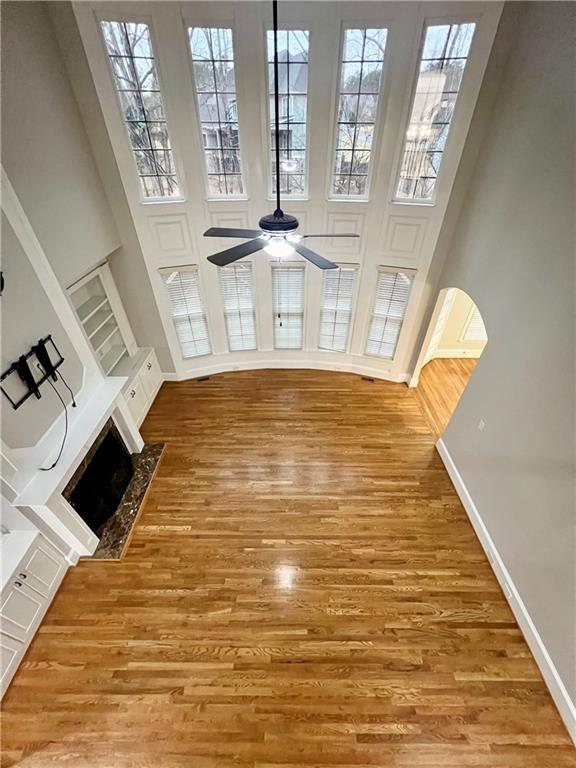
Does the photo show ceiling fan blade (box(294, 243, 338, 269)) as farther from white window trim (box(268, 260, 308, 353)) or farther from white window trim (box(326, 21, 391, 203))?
white window trim (box(268, 260, 308, 353))

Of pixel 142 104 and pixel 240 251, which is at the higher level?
pixel 142 104

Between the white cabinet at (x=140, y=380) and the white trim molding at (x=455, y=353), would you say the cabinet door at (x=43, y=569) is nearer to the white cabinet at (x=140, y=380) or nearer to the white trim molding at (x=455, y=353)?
the white cabinet at (x=140, y=380)

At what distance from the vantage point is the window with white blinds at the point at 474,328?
6.42 m

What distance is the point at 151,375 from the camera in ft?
18.9

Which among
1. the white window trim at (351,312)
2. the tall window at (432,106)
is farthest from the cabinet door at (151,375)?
the tall window at (432,106)

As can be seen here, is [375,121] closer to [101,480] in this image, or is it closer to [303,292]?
[303,292]

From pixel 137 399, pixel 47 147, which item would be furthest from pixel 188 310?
pixel 47 147

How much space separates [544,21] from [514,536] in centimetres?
483

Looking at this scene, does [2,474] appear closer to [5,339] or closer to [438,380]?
[5,339]

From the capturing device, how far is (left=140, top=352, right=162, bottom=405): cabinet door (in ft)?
18.2

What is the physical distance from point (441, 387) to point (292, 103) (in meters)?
4.97

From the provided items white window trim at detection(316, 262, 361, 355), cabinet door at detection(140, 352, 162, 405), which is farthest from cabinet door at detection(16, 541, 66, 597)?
white window trim at detection(316, 262, 361, 355)

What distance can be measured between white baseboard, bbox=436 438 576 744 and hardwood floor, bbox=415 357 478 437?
115cm

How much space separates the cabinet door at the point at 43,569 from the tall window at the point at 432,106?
19.5ft
